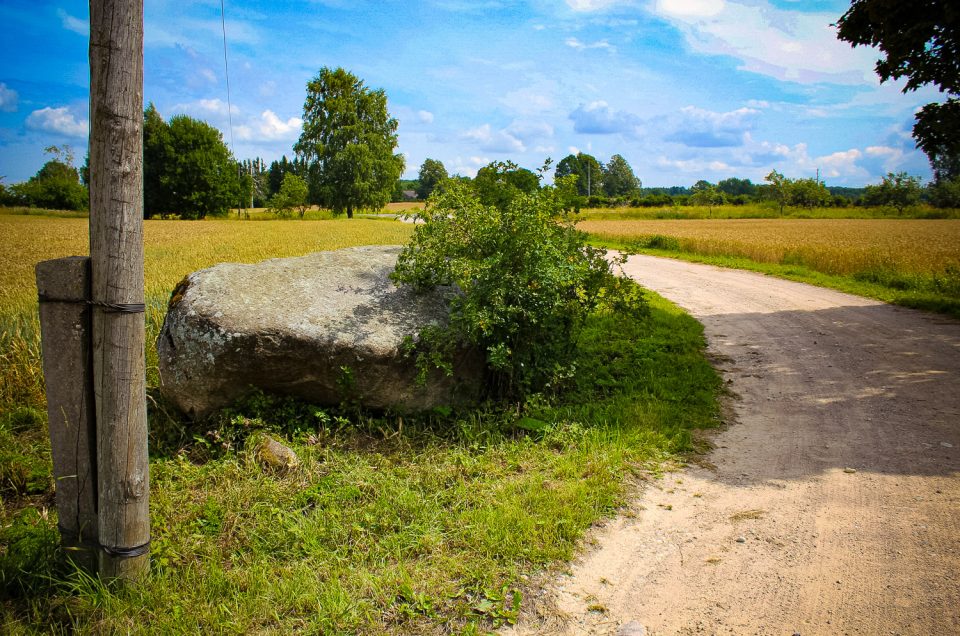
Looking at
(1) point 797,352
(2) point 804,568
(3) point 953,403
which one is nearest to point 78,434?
(2) point 804,568

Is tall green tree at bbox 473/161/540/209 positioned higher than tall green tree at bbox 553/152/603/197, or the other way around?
tall green tree at bbox 553/152/603/197

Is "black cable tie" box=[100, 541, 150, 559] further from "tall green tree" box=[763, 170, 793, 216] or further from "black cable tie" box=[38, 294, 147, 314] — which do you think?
"tall green tree" box=[763, 170, 793, 216]

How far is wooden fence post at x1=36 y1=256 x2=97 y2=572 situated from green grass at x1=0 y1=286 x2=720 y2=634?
288 millimetres

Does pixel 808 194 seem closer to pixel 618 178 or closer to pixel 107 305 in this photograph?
pixel 618 178

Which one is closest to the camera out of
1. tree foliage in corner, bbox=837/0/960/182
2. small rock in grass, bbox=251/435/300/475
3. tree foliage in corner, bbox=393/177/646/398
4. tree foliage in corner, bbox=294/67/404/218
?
small rock in grass, bbox=251/435/300/475

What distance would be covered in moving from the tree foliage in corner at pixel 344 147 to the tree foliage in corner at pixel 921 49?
46863mm

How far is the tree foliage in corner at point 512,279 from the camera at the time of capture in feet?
17.2

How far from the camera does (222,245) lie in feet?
46.7

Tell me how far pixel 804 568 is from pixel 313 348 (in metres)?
4.20

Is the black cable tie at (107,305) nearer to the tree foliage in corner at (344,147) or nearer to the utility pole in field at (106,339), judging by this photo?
the utility pole in field at (106,339)

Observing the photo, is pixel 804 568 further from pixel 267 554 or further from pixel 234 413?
pixel 234 413

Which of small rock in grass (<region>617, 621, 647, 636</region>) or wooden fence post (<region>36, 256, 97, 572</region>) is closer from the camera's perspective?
small rock in grass (<region>617, 621, 647, 636</region>)

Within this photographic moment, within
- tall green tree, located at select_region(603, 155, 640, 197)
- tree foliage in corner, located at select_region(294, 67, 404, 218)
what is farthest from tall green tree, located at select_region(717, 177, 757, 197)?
tree foliage in corner, located at select_region(294, 67, 404, 218)

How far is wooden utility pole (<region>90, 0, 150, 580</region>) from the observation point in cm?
287
